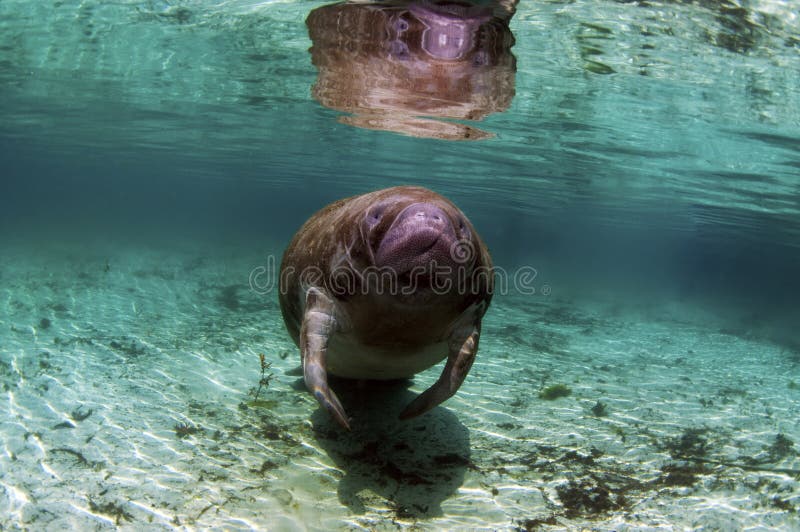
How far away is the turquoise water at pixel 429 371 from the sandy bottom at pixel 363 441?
0.10 ft

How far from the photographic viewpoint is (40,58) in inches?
501

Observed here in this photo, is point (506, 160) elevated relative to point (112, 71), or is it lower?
lower

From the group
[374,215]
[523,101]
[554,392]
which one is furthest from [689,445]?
[523,101]

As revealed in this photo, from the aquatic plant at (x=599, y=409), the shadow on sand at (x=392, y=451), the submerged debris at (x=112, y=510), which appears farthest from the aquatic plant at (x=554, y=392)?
the submerged debris at (x=112, y=510)

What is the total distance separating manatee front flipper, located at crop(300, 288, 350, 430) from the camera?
3531 mm

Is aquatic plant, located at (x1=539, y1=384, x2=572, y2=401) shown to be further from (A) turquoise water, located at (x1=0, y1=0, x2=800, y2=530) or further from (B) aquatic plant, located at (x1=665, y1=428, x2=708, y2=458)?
(B) aquatic plant, located at (x1=665, y1=428, x2=708, y2=458)

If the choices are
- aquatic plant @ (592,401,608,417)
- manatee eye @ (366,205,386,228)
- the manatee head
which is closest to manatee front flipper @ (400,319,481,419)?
the manatee head

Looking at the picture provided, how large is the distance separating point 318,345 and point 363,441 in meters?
1.42

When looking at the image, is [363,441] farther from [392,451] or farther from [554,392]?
[554,392]

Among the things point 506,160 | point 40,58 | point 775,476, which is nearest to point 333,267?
point 775,476

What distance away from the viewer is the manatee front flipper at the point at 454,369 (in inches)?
152

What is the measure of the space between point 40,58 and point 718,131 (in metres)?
16.7

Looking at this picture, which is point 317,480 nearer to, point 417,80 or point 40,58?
point 417,80

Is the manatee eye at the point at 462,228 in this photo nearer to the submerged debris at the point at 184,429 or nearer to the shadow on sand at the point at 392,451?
the shadow on sand at the point at 392,451
